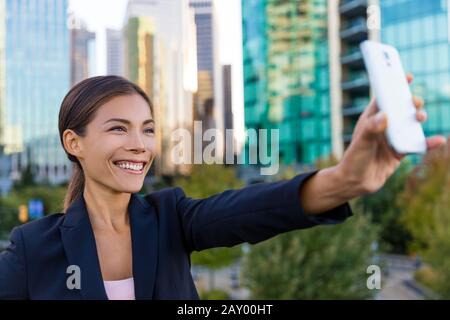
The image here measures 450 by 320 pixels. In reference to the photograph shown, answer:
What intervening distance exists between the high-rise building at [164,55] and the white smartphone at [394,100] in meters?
6.44

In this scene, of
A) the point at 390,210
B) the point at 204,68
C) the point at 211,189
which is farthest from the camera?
the point at 390,210

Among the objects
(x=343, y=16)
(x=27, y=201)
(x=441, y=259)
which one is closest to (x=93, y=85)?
(x=441, y=259)

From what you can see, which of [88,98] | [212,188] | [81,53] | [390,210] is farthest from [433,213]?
[88,98]

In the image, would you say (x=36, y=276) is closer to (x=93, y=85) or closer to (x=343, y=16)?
(x=93, y=85)

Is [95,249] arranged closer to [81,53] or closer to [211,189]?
[81,53]

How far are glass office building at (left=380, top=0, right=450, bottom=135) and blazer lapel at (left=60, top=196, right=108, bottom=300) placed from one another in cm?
2470

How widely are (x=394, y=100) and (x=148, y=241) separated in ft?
2.42

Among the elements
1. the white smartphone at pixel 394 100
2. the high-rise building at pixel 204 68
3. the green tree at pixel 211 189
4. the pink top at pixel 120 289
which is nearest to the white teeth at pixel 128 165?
the pink top at pixel 120 289

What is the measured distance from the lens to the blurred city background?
10133 millimetres

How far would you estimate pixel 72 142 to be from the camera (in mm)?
1473

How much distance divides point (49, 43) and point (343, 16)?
15308 mm

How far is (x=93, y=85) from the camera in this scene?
4.68 ft

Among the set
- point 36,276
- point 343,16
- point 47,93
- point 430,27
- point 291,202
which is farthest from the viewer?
point 47,93

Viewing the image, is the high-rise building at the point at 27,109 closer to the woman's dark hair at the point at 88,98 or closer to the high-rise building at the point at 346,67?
the high-rise building at the point at 346,67
